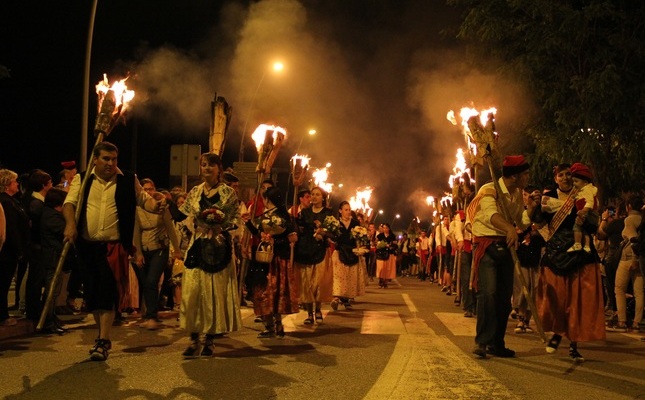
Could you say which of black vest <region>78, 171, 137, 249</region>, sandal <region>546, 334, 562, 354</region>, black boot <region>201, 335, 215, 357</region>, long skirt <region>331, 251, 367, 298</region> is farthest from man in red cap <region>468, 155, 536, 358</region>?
long skirt <region>331, 251, 367, 298</region>

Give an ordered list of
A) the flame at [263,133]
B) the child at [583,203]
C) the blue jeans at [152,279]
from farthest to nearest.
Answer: the flame at [263,133] < the blue jeans at [152,279] < the child at [583,203]

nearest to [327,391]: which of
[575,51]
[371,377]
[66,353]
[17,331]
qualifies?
[371,377]

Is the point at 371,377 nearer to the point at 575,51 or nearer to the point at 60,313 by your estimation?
the point at 60,313

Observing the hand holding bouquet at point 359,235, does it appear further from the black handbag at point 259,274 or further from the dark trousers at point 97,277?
the dark trousers at point 97,277

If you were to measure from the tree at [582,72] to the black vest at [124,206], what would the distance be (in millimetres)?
14902

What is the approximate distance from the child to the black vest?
4423 millimetres

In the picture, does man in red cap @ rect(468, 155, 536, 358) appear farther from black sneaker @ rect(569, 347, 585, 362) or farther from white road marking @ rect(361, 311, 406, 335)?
white road marking @ rect(361, 311, 406, 335)

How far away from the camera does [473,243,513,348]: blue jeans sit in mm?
7776

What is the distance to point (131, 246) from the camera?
300 inches

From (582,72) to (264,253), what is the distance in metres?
14.6

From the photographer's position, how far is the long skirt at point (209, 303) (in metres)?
7.68

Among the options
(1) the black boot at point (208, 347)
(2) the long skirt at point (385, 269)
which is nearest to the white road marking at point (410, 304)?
(2) the long skirt at point (385, 269)

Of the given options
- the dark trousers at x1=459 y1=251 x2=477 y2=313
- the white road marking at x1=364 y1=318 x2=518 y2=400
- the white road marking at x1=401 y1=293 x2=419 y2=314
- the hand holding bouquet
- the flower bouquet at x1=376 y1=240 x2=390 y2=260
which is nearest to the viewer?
the white road marking at x1=364 y1=318 x2=518 y2=400

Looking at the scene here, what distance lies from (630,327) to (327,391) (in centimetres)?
725
